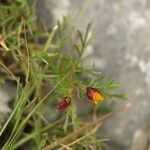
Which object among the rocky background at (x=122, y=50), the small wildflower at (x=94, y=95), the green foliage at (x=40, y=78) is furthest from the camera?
the rocky background at (x=122, y=50)

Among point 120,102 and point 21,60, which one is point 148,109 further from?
point 21,60

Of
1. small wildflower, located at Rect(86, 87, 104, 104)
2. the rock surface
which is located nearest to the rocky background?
the rock surface

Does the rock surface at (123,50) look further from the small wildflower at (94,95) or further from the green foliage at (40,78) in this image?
the small wildflower at (94,95)

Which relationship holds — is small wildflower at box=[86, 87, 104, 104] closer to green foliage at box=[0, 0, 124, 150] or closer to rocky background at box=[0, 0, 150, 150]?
green foliage at box=[0, 0, 124, 150]

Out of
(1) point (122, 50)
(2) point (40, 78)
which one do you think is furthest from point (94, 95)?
(1) point (122, 50)

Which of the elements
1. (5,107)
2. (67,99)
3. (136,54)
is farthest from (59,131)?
(136,54)

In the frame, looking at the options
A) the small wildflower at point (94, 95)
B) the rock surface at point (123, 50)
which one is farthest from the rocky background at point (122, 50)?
the small wildflower at point (94, 95)
